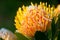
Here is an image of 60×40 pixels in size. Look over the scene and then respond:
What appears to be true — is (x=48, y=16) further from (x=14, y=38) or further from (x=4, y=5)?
(x=4, y=5)

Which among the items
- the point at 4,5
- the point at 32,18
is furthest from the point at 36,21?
the point at 4,5

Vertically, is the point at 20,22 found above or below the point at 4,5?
above

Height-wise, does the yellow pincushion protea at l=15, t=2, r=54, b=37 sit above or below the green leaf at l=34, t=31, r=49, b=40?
above

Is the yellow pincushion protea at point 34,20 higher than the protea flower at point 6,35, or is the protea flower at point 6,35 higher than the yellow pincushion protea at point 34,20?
the yellow pincushion protea at point 34,20

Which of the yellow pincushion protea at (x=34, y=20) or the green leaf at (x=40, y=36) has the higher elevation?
the yellow pincushion protea at (x=34, y=20)

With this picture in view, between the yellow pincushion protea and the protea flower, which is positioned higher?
the yellow pincushion protea

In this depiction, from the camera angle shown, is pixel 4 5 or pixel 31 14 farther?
pixel 4 5
